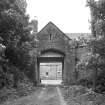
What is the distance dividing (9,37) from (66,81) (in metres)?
13.1

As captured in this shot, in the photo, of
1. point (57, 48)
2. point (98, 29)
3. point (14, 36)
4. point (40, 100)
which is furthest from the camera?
point (57, 48)

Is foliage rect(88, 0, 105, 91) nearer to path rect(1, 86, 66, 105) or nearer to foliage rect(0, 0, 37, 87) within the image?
path rect(1, 86, 66, 105)

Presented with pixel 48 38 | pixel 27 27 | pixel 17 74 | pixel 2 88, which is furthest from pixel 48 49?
pixel 2 88

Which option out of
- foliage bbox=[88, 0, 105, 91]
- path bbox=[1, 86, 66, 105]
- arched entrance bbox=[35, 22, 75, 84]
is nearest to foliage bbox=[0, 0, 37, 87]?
path bbox=[1, 86, 66, 105]

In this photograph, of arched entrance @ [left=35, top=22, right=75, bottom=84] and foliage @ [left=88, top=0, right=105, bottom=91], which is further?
arched entrance @ [left=35, top=22, right=75, bottom=84]

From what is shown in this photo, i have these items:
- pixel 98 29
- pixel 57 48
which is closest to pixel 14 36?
pixel 98 29

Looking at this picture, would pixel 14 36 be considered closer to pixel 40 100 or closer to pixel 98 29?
pixel 40 100

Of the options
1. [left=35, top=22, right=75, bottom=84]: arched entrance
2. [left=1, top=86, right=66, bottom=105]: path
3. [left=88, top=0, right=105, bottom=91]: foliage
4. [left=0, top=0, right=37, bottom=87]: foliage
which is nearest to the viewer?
[left=88, top=0, right=105, bottom=91]: foliage

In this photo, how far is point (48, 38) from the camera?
25.4 metres

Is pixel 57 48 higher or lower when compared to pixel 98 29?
higher

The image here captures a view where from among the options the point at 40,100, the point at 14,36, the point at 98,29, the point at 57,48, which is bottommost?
the point at 40,100

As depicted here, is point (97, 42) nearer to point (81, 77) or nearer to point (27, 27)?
point (27, 27)

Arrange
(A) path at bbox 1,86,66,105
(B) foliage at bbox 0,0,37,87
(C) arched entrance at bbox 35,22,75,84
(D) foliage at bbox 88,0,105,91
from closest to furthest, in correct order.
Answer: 1. (D) foliage at bbox 88,0,105,91
2. (A) path at bbox 1,86,66,105
3. (B) foliage at bbox 0,0,37,87
4. (C) arched entrance at bbox 35,22,75,84

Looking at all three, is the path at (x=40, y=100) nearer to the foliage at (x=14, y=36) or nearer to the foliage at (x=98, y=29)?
the foliage at (x=14, y=36)
